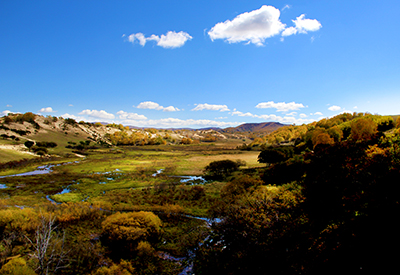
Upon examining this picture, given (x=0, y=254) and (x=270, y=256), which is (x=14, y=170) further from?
(x=270, y=256)

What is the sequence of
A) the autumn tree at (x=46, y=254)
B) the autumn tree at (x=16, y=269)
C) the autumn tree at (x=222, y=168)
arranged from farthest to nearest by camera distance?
1. the autumn tree at (x=222, y=168)
2. the autumn tree at (x=16, y=269)
3. the autumn tree at (x=46, y=254)

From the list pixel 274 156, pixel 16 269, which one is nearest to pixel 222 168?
pixel 274 156

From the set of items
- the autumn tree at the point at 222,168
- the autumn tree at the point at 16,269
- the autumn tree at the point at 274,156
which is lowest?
the autumn tree at the point at 222,168

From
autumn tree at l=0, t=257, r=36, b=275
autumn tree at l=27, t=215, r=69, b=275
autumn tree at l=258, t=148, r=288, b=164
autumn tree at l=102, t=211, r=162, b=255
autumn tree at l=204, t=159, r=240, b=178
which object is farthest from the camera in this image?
autumn tree at l=258, t=148, r=288, b=164

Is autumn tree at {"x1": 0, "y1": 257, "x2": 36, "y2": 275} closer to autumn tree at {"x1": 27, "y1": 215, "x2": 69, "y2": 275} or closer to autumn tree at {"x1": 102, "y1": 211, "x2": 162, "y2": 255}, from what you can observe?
autumn tree at {"x1": 27, "y1": 215, "x2": 69, "y2": 275}

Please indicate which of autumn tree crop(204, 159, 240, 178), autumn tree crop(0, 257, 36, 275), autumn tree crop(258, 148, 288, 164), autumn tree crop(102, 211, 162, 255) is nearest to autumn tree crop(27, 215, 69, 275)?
autumn tree crop(0, 257, 36, 275)

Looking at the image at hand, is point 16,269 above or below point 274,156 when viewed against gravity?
below

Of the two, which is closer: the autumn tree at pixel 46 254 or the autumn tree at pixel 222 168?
the autumn tree at pixel 46 254

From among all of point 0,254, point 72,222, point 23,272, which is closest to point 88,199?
point 72,222

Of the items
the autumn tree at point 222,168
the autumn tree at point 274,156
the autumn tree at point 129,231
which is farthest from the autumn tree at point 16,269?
the autumn tree at point 274,156

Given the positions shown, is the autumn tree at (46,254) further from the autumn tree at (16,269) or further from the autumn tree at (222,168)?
the autumn tree at (222,168)

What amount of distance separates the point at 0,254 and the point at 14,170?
66474mm

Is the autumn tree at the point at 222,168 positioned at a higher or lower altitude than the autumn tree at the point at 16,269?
lower

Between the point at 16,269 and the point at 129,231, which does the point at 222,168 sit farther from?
the point at 16,269
